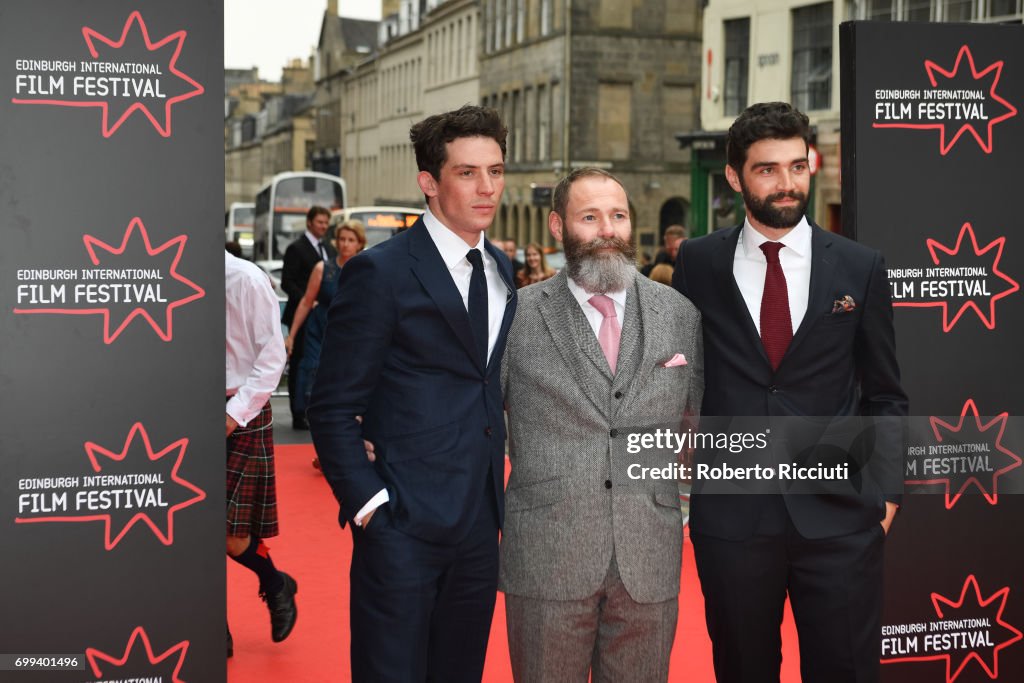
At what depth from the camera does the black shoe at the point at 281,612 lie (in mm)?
6488

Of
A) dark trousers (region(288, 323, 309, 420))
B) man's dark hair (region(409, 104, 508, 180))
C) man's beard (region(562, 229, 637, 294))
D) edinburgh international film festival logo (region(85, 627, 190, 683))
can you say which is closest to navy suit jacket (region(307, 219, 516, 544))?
man's dark hair (region(409, 104, 508, 180))

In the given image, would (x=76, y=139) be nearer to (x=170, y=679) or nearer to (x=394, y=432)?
(x=394, y=432)

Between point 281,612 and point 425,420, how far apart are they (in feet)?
9.20

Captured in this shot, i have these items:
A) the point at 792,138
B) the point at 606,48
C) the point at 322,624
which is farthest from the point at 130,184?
the point at 606,48

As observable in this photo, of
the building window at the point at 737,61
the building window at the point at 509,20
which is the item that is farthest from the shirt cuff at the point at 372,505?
the building window at the point at 509,20

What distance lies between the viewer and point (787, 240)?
4.30 m

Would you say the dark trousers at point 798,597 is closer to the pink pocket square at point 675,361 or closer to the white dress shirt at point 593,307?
the pink pocket square at point 675,361

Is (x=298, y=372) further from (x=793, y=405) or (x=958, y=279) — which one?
(x=793, y=405)

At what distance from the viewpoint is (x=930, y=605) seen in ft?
17.5

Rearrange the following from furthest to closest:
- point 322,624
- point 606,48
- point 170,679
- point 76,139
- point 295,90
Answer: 1. point 295,90
2. point 606,48
3. point 322,624
4. point 170,679
5. point 76,139

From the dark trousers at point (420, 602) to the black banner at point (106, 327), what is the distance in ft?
3.20

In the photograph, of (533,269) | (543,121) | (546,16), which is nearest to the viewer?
(533,269)

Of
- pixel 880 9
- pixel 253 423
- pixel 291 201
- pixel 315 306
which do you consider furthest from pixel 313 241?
pixel 291 201

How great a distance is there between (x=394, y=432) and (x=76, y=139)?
1513 mm
